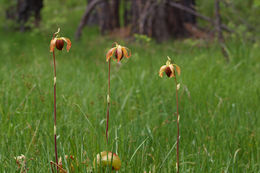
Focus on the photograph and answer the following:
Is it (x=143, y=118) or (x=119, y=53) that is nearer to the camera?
(x=119, y=53)

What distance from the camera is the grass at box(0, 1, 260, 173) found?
1.49 m

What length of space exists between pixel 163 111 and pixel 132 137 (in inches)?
33.3

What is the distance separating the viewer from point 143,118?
7.59 ft

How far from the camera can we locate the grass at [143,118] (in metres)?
1.49

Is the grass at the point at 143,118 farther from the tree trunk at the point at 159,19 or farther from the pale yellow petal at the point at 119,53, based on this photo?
the tree trunk at the point at 159,19

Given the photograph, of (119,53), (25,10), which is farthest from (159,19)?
(119,53)

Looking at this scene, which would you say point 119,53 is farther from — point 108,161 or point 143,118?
point 143,118

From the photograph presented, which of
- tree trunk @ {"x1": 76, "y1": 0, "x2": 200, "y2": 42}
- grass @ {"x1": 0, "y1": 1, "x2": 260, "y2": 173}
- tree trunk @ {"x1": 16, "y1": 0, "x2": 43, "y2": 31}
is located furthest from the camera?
tree trunk @ {"x1": 16, "y1": 0, "x2": 43, "y2": 31}

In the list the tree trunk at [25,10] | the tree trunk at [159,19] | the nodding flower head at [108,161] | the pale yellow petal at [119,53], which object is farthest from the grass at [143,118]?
the tree trunk at [25,10]

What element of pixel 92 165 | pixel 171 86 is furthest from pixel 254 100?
pixel 92 165

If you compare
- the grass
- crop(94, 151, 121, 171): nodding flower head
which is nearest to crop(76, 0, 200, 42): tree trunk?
the grass

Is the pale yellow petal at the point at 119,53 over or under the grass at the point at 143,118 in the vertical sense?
over

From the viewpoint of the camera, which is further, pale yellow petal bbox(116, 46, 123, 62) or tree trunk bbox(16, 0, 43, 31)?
tree trunk bbox(16, 0, 43, 31)

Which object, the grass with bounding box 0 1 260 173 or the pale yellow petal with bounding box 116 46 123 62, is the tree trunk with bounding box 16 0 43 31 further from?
the pale yellow petal with bounding box 116 46 123 62
